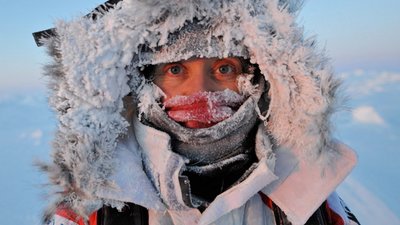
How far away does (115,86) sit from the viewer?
1256 millimetres

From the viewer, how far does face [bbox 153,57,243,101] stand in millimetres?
1316

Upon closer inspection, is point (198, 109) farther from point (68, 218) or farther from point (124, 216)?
point (68, 218)

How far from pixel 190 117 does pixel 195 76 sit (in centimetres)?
13

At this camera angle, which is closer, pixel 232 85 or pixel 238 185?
pixel 238 185

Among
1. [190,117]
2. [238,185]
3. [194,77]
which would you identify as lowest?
[238,185]

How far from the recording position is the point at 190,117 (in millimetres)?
1277

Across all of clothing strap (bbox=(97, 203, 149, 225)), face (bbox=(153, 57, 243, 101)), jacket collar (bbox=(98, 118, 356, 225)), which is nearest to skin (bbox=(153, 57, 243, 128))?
face (bbox=(153, 57, 243, 101))

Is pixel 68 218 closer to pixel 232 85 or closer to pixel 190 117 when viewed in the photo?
pixel 190 117

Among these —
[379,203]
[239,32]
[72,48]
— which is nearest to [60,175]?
[72,48]

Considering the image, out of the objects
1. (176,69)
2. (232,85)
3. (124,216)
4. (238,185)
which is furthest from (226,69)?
(124,216)

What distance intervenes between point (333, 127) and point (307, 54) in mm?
220

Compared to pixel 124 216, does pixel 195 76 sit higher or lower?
higher

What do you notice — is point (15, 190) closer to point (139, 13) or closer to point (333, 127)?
point (139, 13)

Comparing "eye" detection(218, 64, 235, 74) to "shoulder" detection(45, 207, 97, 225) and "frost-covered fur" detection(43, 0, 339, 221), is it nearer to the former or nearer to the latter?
"frost-covered fur" detection(43, 0, 339, 221)
